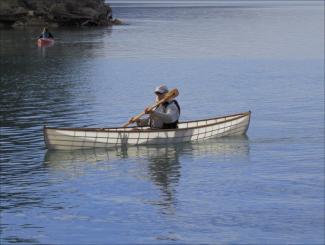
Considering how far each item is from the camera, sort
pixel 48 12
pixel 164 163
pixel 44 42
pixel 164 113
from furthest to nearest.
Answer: pixel 48 12, pixel 44 42, pixel 164 113, pixel 164 163

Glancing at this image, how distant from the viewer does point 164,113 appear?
129 feet

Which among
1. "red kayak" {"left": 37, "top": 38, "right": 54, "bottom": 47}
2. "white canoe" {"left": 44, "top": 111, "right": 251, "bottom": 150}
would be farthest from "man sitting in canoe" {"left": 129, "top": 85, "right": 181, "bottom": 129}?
"red kayak" {"left": 37, "top": 38, "right": 54, "bottom": 47}

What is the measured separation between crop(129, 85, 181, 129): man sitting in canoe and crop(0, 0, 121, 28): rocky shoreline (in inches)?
3348

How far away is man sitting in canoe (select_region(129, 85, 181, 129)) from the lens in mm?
39062

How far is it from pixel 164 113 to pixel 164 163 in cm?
265

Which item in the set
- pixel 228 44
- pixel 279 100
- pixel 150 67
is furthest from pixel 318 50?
pixel 279 100

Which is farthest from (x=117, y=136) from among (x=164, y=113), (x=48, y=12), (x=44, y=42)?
(x=48, y=12)

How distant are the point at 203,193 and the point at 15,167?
8.46 metres

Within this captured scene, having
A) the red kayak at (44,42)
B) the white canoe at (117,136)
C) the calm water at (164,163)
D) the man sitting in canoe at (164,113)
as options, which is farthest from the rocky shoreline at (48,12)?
the man sitting in canoe at (164,113)

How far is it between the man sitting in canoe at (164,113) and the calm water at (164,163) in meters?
1.01

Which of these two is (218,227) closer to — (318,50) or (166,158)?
(166,158)

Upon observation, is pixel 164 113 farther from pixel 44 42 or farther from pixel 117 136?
pixel 44 42

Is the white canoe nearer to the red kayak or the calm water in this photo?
the calm water

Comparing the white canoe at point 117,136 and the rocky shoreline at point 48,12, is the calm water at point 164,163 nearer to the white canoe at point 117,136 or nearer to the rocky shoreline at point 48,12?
the white canoe at point 117,136
